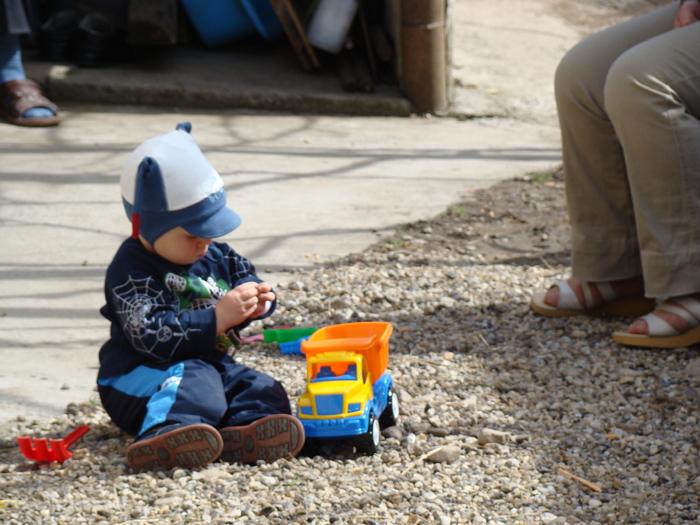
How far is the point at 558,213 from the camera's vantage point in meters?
4.08

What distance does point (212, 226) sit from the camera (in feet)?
6.75

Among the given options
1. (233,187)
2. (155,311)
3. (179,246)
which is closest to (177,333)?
(155,311)

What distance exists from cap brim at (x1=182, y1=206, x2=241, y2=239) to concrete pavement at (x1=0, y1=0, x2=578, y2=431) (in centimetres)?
69

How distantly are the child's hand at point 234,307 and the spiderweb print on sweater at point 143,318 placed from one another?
0.09m

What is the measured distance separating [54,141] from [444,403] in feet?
11.6

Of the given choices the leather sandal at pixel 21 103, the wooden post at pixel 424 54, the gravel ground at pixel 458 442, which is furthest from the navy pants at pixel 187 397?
the wooden post at pixel 424 54

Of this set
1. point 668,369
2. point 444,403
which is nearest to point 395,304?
point 444,403

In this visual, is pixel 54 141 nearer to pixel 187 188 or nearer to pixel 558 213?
pixel 558 213

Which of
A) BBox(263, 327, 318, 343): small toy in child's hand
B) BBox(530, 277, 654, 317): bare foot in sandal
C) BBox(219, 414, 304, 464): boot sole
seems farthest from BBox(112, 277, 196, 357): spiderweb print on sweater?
BBox(530, 277, 654, 317): bare foot in sandal

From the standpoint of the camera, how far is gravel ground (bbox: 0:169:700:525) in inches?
70.6

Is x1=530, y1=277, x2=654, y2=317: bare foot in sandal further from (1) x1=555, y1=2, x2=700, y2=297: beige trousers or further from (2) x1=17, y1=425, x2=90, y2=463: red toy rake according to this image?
(2) x1=17, y1=425, x2=90, y2=463: red toy rake

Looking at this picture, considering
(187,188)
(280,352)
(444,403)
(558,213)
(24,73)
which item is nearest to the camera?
(187,188)

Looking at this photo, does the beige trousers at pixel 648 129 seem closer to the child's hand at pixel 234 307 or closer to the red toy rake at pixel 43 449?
the child's hand at pixel 234 307

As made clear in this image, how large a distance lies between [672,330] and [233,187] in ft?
8.17
